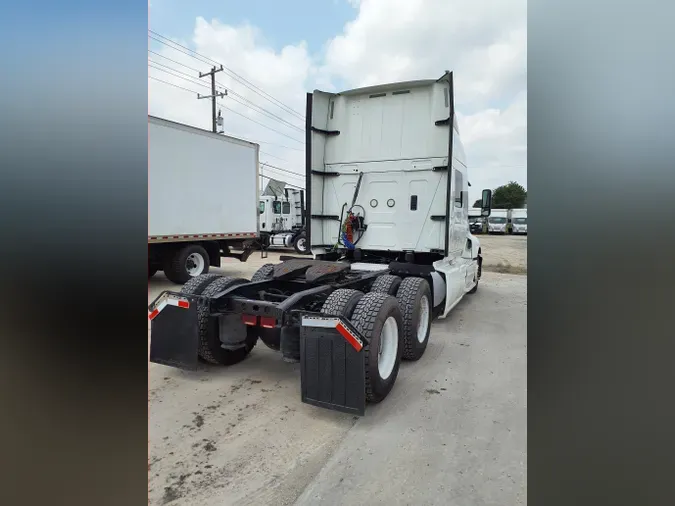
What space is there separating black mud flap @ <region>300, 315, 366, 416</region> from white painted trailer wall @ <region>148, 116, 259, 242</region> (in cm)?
596

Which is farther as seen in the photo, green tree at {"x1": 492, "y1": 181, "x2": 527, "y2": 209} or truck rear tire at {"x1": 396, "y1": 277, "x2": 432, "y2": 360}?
truck rear tire at {"x1": 396, "y1": 277, "x2": 432, "y2": 360}

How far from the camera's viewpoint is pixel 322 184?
22.0ft

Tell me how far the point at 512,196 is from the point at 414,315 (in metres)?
18.7

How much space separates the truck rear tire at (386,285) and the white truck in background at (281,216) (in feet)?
45.3

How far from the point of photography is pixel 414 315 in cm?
474

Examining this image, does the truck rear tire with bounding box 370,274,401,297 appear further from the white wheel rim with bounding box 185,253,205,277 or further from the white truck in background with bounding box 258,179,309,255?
the white truck in background with bounding box 258,179,309,255

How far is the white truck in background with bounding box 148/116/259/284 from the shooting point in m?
9.02

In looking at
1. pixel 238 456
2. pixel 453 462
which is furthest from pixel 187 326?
pixel 453 462

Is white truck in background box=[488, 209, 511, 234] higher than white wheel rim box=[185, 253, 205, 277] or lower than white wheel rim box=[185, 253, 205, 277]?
higher

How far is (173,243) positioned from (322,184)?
5101 millimetres

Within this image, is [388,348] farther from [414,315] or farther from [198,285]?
[198,285]

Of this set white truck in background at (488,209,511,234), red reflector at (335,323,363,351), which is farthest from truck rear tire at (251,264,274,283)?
white truck in background at (488,209,511,234)

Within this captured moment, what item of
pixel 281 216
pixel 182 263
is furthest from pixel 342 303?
pixel 281 216

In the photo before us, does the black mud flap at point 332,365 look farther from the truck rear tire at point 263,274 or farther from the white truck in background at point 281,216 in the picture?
the white truck in background at point 281,216
